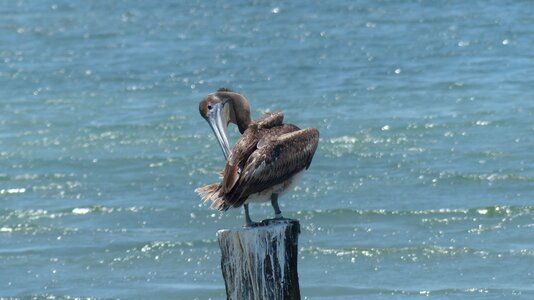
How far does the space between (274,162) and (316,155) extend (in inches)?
290

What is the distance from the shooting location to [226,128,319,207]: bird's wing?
710cm

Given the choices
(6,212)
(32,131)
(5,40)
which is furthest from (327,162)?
(5,40)

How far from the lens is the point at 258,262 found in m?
6.61

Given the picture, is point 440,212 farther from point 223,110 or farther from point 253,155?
point 253,155

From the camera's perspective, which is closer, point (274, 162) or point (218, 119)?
point (274, 162)

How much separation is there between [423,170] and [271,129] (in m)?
6.59

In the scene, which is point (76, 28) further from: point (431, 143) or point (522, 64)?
point (431, 143)

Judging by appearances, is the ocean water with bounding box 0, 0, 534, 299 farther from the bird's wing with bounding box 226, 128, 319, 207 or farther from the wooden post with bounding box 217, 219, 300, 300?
the wooden post with bounding box 217, 219, 300, 300

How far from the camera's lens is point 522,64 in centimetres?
1973

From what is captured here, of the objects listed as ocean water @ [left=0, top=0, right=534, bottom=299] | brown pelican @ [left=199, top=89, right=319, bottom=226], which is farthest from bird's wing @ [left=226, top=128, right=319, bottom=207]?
ocean water @ [left=0, top=0, right=534, bottom=299]

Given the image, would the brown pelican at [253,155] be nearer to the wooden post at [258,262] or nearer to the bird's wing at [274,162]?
the bird's wing at [274,162]

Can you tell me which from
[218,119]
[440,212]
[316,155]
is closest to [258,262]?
[218,119]

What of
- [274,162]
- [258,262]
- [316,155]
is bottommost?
[258,262]

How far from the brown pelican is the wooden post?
0.26 m
